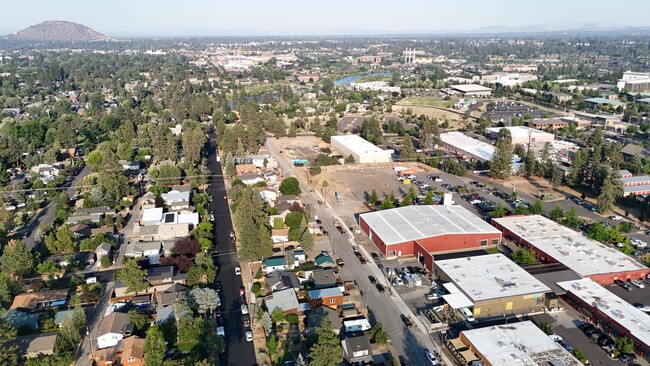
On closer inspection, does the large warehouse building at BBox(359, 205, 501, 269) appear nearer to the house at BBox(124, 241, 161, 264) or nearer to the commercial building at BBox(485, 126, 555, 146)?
the house at BBox(124, 241, 161, 264)

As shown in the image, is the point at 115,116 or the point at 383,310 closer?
the point at 383,310

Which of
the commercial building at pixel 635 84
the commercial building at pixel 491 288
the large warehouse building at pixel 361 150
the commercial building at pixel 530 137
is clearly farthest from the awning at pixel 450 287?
the commercial building at pixel 635 84

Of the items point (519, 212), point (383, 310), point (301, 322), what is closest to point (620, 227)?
point (519, 212)

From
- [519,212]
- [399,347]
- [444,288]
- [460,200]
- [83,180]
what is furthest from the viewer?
[83,180]

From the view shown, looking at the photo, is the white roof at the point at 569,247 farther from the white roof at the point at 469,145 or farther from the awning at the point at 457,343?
the white roof at the point at 469,145

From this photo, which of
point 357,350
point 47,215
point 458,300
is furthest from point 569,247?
point 47,215

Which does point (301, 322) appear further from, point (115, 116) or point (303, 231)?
point (115, 116)

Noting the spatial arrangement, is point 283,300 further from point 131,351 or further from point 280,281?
point 131,351
